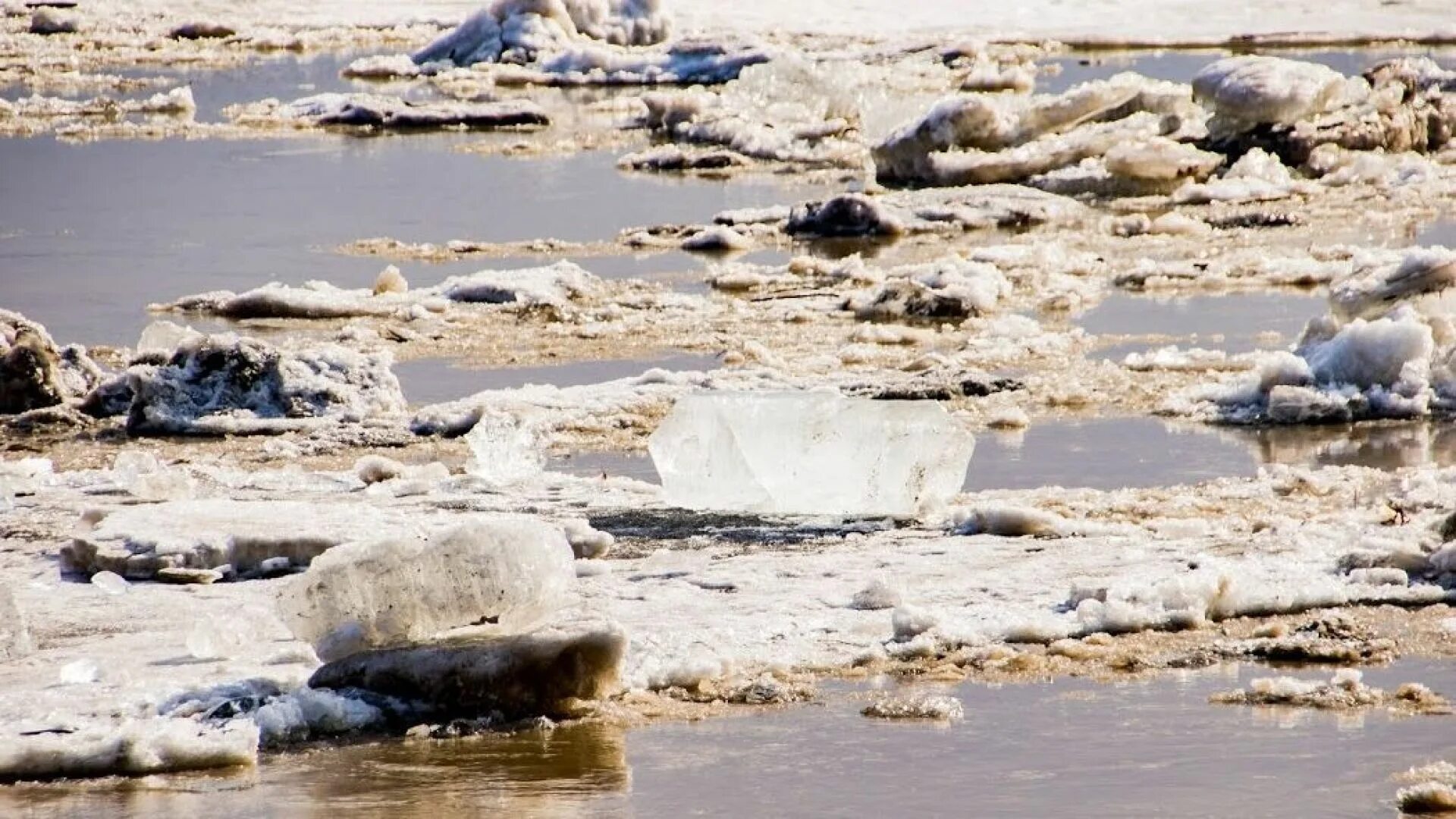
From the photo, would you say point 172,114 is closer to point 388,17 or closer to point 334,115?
point 334,115

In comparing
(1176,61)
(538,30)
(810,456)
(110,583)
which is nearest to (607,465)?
(810,456)

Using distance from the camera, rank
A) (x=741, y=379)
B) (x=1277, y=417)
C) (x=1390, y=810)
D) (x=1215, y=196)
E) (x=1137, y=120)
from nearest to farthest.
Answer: (x=1390, y=810) → (x=1277, y=417) → (x=741, y=379) → (x=1215, y=196) → (x=1137, y=120)

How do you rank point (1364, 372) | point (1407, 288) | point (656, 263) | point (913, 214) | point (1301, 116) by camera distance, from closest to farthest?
point (1364, 372) → point (1407, 288) → point (656, 263) → point (913, 214) → point (1301, 116)

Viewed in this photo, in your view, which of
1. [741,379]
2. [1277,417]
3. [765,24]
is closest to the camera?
[1277,417]

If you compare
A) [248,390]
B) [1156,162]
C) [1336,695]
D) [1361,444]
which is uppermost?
[1336,695]

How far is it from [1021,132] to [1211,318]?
6.37 meters

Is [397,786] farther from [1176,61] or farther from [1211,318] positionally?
[1176,61]

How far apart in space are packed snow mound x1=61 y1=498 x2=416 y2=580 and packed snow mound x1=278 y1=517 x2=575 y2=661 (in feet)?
3.11

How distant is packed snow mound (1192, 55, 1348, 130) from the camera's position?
16688 millimetres

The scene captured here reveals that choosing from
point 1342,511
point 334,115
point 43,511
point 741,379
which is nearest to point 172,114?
point 334,115

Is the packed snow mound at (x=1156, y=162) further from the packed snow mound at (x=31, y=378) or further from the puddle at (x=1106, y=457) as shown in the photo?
the packed snow mound at (x=31, y=378)

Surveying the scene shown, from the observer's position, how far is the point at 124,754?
15.6ft

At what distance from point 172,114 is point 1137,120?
1028cm

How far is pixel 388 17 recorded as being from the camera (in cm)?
3506
